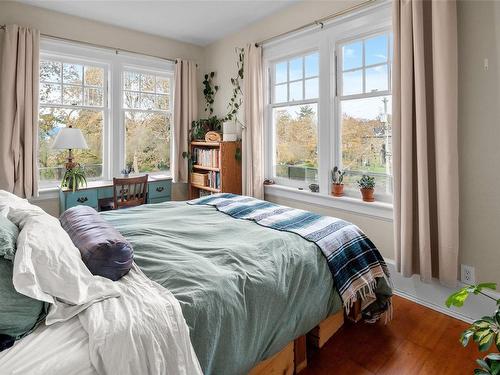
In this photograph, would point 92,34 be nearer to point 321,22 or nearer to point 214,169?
point 214,169

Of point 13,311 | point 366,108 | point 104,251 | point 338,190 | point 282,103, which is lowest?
point 13,311

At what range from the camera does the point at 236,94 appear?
13.6 feet

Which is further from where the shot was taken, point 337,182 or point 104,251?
point 337,182

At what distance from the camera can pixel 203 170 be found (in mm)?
4480

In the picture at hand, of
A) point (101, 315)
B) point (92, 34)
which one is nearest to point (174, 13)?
point (92, 34)

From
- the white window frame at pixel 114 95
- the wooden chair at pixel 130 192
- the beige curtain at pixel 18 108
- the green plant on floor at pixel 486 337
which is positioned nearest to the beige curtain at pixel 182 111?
the white window frame at pixel 114 95

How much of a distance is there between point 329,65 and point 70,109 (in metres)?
2.90

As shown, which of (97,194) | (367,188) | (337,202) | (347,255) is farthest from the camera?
(97,194)

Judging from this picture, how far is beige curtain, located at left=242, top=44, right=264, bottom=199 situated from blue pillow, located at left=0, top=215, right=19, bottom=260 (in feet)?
8.78

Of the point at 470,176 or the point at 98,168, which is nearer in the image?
the point at 470,176

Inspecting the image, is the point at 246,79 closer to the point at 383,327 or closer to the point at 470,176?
the point at 470,176

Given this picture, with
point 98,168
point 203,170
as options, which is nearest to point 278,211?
point 203,170

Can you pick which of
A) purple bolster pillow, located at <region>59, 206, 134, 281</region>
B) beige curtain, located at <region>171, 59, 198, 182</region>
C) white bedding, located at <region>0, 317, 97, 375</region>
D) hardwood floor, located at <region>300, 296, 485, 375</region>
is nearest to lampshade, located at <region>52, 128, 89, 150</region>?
beige curtain, located at <region>171, 59, 198, 182</region>

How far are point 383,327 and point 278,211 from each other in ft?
3.42
